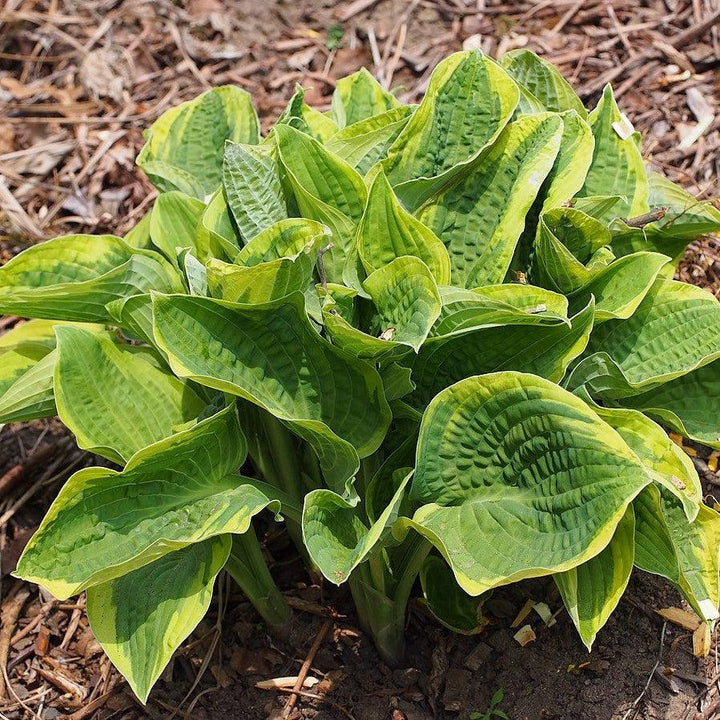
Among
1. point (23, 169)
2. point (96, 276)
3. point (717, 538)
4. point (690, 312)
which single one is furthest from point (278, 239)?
point (23, 169)

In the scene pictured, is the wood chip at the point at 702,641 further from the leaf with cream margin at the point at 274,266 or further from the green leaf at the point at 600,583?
the leaf with cream margin at the point at 274,266

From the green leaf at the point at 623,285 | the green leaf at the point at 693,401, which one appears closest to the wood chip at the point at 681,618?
the green leaf at the point at 693,401

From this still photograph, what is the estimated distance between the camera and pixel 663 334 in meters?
1.92

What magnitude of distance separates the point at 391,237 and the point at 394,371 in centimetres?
28

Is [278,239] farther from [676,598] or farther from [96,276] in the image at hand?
[676,598]

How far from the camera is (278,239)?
5.55 feet

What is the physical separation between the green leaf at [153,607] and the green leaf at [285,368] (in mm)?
292

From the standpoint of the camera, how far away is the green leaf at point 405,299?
157 centimetres

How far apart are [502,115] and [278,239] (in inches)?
23.5

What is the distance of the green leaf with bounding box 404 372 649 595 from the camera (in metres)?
1.42

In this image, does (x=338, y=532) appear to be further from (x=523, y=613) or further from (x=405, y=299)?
(x=523, y=613)

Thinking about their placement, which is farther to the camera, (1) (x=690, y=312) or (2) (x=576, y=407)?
(1) (x=690, y=312)

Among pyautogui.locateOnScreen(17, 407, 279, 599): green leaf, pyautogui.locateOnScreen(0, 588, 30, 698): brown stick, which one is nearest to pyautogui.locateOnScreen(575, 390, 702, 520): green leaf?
pyautogui.locateOnScreen(17, 407, 279, 599): green leaf

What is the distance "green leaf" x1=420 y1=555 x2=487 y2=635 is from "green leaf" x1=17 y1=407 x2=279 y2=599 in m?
0.51
